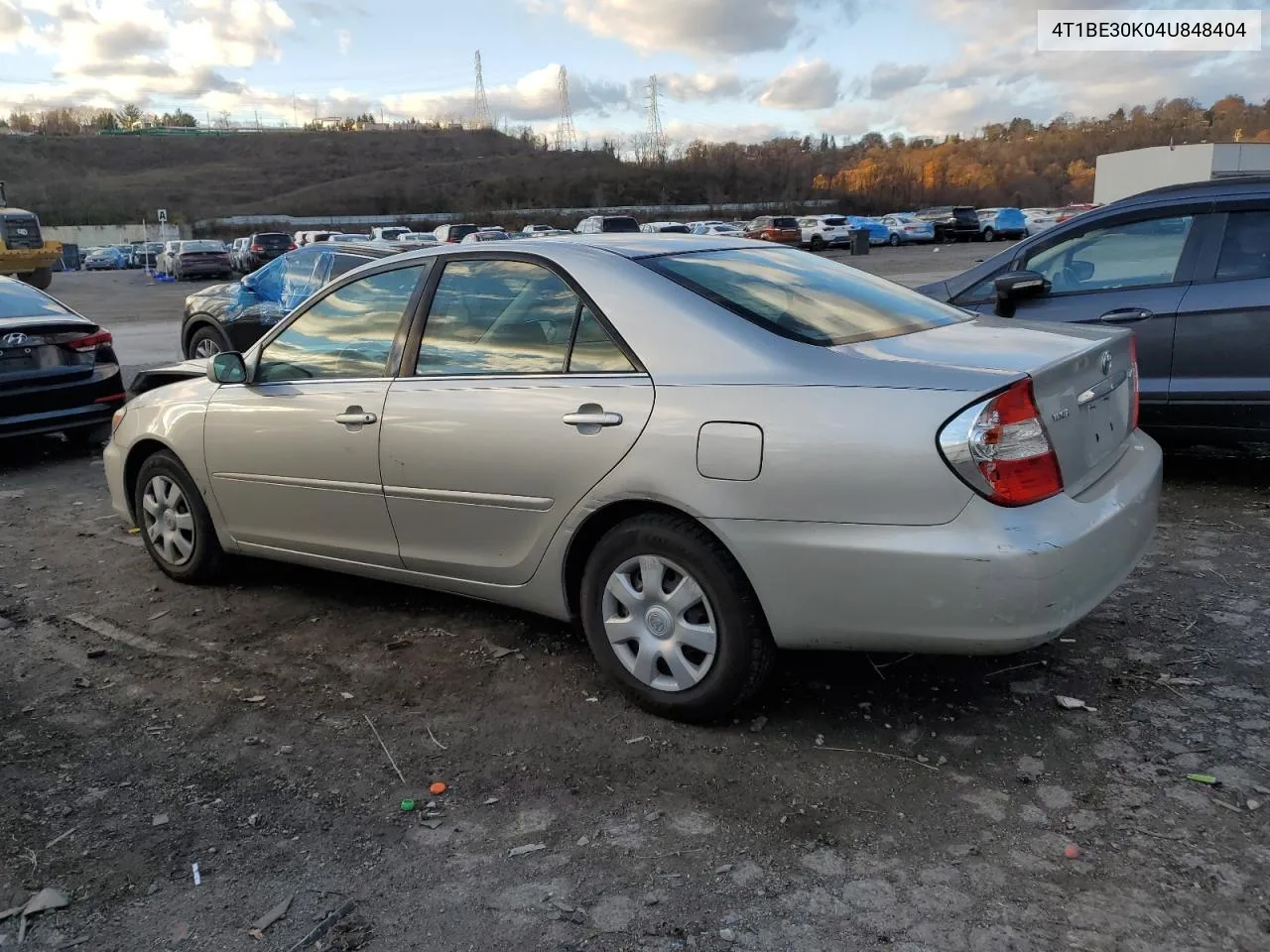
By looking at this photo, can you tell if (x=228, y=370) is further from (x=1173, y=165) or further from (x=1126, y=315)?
(x=1173, y=165)

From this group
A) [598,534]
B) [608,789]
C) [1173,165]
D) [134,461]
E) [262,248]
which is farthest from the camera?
[1173,165]

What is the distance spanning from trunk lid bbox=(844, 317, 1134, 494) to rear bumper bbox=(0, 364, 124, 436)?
671 cm

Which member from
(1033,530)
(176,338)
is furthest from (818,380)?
(176,338)

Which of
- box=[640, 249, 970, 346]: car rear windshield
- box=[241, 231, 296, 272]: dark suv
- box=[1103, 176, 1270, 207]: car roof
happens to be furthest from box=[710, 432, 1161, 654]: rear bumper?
box=[241, 231, 296, 272]: dark suv

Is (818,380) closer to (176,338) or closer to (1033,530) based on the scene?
(1033,530)

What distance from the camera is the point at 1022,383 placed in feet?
9.59

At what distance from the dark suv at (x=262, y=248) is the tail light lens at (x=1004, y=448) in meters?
35.4

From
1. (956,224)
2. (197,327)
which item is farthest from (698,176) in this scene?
(197,327)

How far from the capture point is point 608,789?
10.2 ft

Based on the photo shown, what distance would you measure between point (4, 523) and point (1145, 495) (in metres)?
6.31

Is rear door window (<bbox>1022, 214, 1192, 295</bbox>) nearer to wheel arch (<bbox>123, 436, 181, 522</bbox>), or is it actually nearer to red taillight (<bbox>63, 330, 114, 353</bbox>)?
wheel arch (<bbox>123, 436, 181, 522</bbox>)

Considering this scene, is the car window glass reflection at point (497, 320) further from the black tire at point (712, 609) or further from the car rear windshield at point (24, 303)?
the car rear windshield at point (24, 303)

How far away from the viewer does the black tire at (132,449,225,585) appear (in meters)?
4.89

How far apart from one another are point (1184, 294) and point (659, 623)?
157 inches
